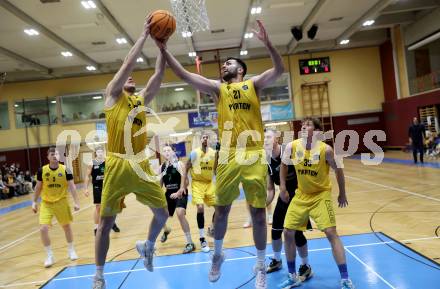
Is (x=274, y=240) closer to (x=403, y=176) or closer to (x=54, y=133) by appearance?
(x=403, y=176)

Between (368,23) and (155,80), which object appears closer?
(155,80)

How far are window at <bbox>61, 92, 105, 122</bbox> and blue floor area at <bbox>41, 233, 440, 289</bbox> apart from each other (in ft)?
69.4

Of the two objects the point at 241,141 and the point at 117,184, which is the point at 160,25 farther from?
the point at 117,184

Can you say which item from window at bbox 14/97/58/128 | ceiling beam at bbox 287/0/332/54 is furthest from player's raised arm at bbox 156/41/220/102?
window at bbox 14/97/58/128

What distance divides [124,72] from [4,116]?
86.3 ft

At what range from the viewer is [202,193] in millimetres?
7551

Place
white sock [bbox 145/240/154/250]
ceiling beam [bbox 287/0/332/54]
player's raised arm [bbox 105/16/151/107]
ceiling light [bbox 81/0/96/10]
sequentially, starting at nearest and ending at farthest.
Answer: player's raised arm [bbox 105/16/151/107] → white sock [bbox 145/240/154/250] → ceiling light [bbox 81/0/96/10] → ceiling beam [bbox 287/0/332/54]

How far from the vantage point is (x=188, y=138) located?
1004 inches

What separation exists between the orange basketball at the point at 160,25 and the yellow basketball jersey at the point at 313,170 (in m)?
2.11

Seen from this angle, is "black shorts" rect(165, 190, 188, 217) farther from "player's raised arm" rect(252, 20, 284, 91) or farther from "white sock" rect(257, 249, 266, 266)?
"player's raised arm" rect(252, 20, 284, 91)

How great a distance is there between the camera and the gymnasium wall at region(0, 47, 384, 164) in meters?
26.2

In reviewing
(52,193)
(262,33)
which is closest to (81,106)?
(52,193)

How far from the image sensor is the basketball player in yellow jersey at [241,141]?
4043 mm

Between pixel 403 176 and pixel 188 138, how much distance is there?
14488mm
